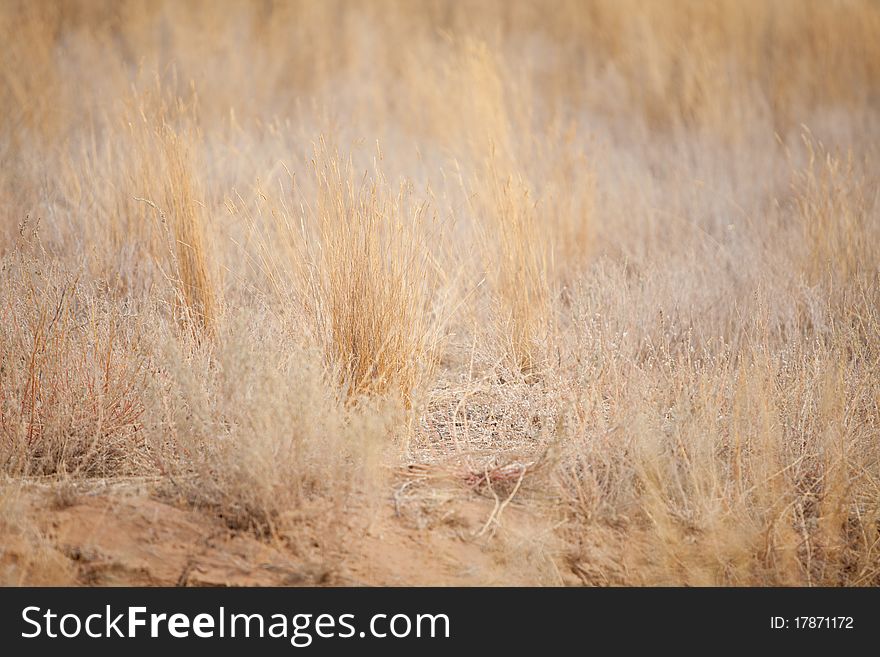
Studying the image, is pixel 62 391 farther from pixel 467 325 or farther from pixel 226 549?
pixel 467 325

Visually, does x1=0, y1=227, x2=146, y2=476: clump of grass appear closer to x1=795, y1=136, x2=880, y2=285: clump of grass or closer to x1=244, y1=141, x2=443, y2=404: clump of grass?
x1=244, y1=141, x2=443, y2=404: clump of grass

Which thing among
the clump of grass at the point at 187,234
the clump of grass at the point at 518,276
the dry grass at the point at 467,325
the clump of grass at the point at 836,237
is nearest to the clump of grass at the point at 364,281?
the dry grass at the point at 467,325

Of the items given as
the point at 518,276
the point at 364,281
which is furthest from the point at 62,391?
the point at 518,276

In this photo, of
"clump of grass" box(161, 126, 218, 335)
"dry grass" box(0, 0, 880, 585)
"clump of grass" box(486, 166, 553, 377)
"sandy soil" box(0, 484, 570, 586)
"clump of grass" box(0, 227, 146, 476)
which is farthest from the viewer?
"clump of grass" box(486, 166, 553, 377)

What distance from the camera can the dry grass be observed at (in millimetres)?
2371

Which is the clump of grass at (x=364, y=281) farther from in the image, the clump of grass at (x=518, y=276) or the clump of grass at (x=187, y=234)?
the clump of grass at (x=518, y=276)

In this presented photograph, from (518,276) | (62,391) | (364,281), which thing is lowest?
(62,391)

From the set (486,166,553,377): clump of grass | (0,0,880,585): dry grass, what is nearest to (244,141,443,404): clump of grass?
(0,0,880,585): dry grass

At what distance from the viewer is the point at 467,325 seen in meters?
3.73

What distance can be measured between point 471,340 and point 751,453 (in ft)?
4.88

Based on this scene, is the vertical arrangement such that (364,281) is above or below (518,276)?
below

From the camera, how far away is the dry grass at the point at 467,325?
93.4 inches

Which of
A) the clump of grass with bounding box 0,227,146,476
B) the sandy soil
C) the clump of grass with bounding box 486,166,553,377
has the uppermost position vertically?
the clump of grass with bounding box 486,166,553,377
